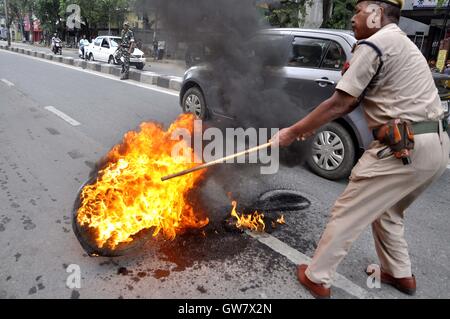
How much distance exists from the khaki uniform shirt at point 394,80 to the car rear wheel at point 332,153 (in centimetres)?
219

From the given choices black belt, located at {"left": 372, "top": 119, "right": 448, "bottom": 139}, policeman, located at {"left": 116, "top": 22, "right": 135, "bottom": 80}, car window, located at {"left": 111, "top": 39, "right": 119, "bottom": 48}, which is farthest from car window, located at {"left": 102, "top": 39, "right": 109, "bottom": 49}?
black belt, located at {"left": 372, "top": 119, "right": 448, "bottom": 139}

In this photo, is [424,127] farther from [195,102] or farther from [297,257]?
[195,102]

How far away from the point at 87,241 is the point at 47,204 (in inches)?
46.0

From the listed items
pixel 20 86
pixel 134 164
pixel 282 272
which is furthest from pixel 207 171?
pixel 20 86

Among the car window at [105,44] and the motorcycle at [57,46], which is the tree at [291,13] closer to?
the car window at [105,44]

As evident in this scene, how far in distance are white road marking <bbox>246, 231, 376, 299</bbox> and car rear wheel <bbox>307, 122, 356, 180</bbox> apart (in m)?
1.76

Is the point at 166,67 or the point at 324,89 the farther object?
the point at 166,67

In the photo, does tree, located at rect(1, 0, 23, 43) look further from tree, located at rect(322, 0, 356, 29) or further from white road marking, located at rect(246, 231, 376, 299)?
white road marking, located at rect(246, 231, 376, 299)

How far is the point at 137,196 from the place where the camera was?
2.76 meters

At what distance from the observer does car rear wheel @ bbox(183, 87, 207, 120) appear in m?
6.02

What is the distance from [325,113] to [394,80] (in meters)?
0.42

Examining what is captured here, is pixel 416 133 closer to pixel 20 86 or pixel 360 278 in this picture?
pixel 360 278

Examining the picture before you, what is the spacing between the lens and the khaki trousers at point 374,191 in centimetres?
217

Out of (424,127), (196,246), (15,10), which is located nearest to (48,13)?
(15,10)
